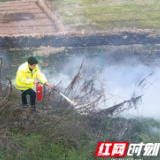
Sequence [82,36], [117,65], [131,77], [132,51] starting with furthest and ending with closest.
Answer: [82,36]
[132,51]
[117,65]
[131,77]

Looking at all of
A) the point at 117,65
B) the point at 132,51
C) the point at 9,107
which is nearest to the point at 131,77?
the point at 117,65

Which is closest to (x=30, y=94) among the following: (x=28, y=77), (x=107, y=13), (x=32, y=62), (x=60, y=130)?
(x=28, y=77)

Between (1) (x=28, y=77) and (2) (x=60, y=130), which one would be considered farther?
(1) (x=28, y=77)

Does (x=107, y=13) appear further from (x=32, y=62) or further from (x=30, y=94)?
(x=32, y=62)

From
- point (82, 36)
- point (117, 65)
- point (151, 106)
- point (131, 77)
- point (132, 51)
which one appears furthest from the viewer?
point (82, 36)

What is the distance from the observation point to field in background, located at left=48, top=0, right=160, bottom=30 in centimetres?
1541

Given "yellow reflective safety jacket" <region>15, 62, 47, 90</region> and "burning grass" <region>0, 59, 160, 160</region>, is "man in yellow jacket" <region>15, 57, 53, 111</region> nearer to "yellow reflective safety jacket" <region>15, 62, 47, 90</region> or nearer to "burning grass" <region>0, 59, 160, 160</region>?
"yellow reflective safety jacket" <region>15, 62, 47, 90</region>

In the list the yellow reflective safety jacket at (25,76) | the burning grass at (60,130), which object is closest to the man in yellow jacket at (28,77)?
the yellow reflective safety jacket at (25,76)

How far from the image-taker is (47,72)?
988 cm

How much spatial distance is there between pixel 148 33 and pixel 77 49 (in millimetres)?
4413

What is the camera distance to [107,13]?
58.1ft

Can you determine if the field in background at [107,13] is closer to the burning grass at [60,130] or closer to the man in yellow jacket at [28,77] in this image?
the man in yellow jacket at [28,77]

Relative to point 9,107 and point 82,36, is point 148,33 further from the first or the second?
point 9,107

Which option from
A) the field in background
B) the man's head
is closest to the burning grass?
the man's head
